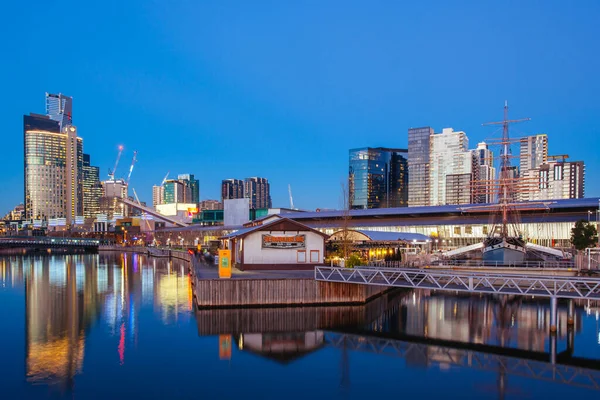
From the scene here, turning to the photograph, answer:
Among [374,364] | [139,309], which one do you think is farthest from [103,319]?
[374,364]

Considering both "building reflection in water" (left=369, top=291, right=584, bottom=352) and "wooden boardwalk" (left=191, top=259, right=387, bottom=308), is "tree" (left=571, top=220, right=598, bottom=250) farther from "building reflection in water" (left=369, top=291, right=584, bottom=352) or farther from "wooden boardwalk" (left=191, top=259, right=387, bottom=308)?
"wooden boardwalk" (left=191, top=259, right=387, bottom=308)

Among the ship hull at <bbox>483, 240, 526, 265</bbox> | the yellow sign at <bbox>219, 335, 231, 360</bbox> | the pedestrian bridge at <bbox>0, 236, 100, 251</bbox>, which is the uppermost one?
the ship hull at <bbox>483, 240, 526, 265</bbox>

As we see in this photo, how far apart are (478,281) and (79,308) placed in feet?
92.3

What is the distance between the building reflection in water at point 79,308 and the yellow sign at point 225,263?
12.0 ft

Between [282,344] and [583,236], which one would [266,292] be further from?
[583,236]

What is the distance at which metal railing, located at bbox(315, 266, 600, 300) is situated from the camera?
25938 millimetres

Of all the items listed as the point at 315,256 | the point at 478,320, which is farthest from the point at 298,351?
the point at 315,256

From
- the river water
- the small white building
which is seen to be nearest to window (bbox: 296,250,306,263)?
the small white building

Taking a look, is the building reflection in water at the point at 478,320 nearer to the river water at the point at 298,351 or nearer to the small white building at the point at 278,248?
the river water at the point at 298,351

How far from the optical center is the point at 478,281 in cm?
2947

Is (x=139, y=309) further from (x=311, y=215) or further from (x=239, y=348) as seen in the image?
(x=311, y=215)

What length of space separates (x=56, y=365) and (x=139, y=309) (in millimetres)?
15102

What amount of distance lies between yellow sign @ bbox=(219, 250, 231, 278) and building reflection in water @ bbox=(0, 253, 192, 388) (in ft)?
12.0

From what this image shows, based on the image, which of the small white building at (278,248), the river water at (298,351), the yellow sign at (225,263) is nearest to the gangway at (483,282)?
the river water at (298,351)
